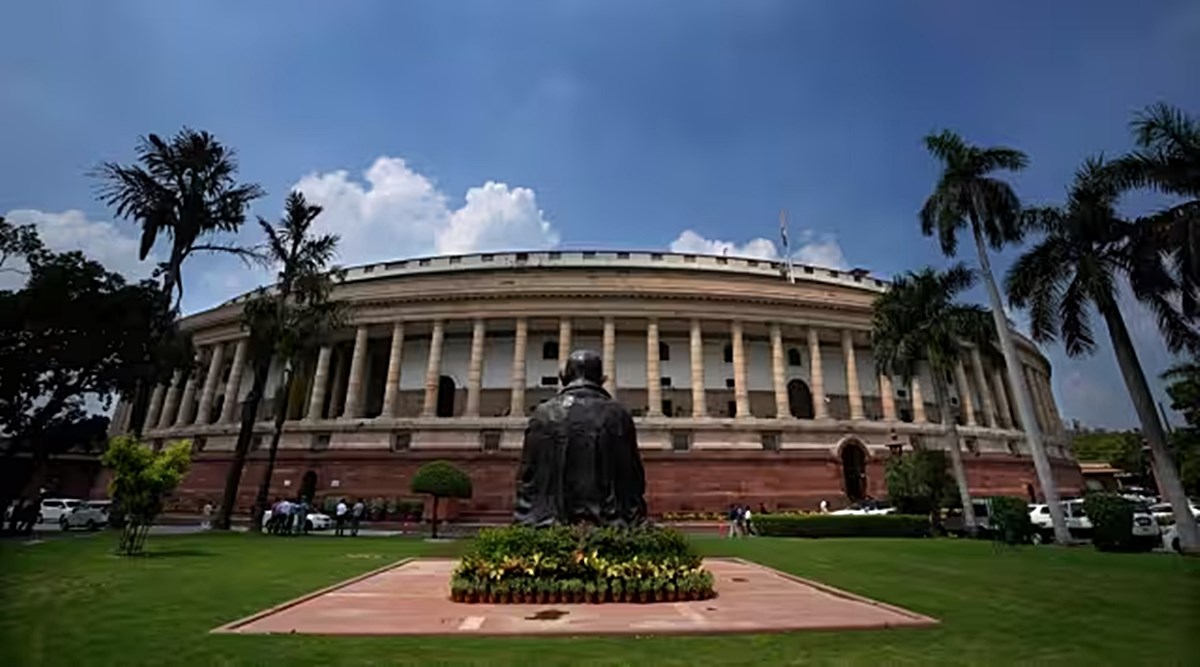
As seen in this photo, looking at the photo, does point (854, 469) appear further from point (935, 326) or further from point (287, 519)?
point (287, 519)

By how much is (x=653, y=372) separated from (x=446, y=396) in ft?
53.0

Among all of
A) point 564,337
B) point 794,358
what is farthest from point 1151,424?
point 564,337

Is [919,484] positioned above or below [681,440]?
below

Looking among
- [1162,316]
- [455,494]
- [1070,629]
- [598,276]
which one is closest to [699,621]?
[1070,629]

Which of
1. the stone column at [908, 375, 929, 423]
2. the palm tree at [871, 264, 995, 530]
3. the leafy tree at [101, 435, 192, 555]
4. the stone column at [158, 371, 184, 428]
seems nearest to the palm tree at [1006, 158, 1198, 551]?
the palm tree at [871, 264, 995, 530]

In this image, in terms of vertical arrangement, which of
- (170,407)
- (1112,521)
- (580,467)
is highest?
(170,407)

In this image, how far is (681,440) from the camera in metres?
44.6

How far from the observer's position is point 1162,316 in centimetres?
2320

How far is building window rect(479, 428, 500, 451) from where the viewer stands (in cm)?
4469

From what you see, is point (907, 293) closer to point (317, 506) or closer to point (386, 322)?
point (386, 322)

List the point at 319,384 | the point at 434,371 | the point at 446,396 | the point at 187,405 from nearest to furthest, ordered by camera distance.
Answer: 1. the point at 434,371
2. the point at 319,384
3. the point at 446,396
4. the point at 187,405

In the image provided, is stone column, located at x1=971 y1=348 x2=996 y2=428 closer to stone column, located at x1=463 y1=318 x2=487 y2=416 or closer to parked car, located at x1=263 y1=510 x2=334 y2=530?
stone column, located at x1=463 y1=318 x2=487 y2=416

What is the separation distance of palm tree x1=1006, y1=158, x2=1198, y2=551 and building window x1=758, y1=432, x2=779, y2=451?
840 inches

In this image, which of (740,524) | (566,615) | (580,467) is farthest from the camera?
(740,524)
